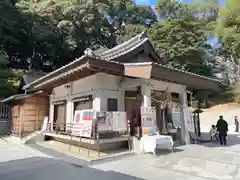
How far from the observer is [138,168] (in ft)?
17.8

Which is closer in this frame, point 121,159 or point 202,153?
point 121,159

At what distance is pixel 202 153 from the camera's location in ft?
23.1

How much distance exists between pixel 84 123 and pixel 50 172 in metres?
2.47

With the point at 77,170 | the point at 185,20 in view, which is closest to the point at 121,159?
the point at 77,170

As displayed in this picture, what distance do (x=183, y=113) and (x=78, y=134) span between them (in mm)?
4609

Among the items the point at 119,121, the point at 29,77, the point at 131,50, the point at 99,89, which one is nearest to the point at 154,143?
the point at 119,121

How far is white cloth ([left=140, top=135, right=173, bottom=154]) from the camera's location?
681cm

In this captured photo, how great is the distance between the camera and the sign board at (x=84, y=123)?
7.26 metres

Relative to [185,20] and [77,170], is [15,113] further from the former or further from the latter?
[185,20]

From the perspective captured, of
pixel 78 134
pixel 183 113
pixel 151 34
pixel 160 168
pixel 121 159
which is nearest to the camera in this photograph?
pixel 160 168

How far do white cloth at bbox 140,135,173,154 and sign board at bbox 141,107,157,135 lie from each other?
0.92 feet

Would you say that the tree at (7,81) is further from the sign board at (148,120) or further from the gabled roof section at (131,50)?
the sign board at (148,120)

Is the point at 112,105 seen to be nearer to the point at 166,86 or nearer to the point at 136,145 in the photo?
the point at 136,145

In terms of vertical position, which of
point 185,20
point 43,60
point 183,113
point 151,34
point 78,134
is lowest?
point 78,134
